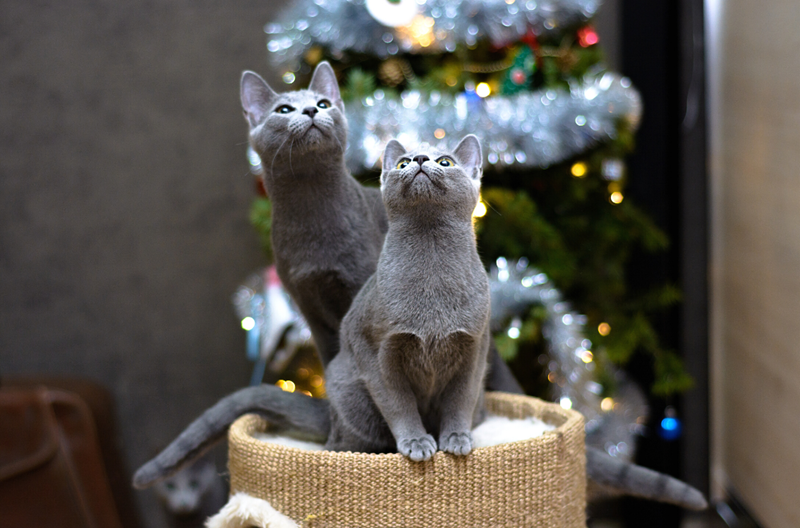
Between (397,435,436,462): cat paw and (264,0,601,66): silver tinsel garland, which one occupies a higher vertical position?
(264,0,601,66): silver tinsel garland

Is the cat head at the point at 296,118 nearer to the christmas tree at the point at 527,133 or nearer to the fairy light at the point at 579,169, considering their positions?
the christmas tree at the point at 527,133

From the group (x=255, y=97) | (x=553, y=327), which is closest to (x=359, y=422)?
(x=255, y=97)

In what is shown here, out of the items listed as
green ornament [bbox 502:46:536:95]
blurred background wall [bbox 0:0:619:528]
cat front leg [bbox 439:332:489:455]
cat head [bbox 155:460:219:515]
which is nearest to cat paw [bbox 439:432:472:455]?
cat front leg [bbox 439:332:489:455]

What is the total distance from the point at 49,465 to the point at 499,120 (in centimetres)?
112

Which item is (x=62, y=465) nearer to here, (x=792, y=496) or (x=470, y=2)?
(x=470, y=2)

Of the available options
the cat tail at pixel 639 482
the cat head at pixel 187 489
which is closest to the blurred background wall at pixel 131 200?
the cat head at pixel 187 489

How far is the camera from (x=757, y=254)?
1398 millimetres

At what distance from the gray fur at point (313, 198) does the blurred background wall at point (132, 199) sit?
3.50ft

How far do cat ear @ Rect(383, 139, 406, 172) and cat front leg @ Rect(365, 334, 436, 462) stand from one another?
181mm

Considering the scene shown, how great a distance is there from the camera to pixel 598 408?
4.24 ft

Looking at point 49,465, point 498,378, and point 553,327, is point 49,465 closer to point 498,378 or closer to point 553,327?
point 498,378

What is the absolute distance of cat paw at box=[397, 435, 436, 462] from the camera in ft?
1.98

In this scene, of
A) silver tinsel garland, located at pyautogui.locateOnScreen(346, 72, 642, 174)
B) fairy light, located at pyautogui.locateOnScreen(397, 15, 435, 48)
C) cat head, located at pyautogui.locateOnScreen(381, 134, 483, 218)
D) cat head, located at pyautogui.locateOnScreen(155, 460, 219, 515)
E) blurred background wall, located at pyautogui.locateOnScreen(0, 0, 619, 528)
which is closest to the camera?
cat head, located at pyautogui.locateOnScreen(381, 134, 483, 218)

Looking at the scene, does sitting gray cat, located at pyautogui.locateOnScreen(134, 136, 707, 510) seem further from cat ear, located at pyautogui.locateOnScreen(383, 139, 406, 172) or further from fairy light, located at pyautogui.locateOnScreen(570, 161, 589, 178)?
fairy light, located at pyautogui.locateOnScreen(570, 161, 589, 178)
